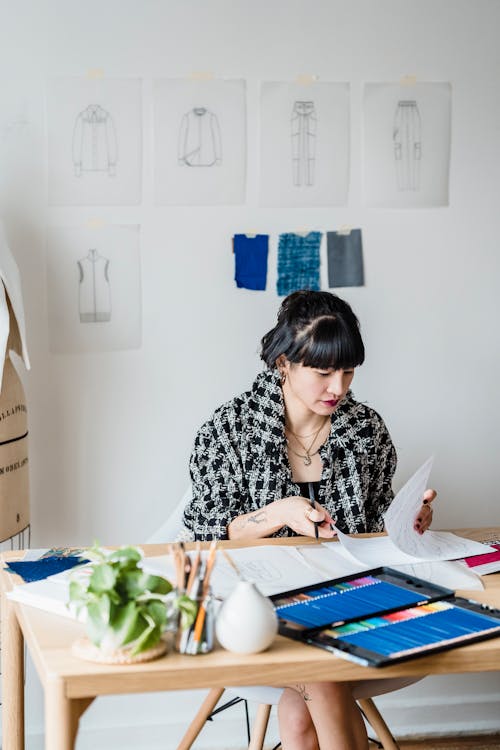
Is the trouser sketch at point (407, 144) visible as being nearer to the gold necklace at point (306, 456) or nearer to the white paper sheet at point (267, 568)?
the gold necklace at point (306, 456)

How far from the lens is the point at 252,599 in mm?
1361

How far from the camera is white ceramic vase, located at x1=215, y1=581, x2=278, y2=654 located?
1.35 m

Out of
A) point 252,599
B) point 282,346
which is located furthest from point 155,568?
point 282,346

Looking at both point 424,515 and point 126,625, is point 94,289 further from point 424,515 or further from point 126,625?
point 126,625

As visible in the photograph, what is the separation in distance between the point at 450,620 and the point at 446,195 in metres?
1.62

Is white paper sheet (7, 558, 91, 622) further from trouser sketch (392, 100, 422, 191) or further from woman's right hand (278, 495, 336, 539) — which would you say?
trouser sketch (392, 100, 422, 191)

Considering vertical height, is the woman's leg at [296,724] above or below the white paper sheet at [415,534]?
below

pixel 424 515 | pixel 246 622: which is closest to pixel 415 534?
pixel 424 515

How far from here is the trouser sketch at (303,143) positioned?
272 cm

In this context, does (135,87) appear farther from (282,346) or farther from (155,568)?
(155,568)

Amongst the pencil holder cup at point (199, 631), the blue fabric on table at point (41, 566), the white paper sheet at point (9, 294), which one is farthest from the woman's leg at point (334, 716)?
the white paper sheet at point (9, 294)

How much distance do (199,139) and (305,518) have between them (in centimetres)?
118

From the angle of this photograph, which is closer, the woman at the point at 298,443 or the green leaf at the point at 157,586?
the green leaf at the point at 157,586

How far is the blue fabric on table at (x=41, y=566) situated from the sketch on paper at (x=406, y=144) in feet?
4.73
